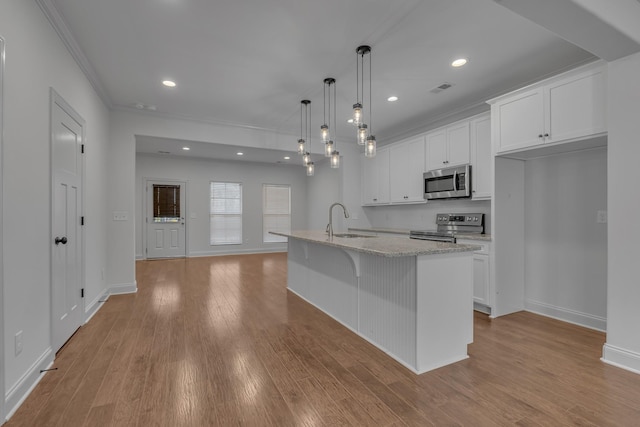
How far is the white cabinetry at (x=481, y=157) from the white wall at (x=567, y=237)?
41cm

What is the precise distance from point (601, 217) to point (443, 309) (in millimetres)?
2117

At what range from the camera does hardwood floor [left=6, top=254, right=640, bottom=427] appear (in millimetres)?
1649

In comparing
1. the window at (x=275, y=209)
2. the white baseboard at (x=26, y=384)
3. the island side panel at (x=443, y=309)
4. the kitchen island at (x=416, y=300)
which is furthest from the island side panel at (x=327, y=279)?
the window at (x=275, y=209)

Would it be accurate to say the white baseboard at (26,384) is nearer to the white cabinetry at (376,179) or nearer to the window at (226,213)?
the white cabinetry at (376,179)

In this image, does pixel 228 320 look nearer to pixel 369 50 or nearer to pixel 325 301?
pixel 325 301

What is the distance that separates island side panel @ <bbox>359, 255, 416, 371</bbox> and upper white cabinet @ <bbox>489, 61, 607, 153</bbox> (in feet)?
6.68

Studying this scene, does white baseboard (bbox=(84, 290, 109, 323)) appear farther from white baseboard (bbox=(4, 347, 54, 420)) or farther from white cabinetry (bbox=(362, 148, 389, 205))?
white cabinetry (bbox=(362, 148, 389, 205))

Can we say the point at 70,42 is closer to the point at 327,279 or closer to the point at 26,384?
the point at 26,384

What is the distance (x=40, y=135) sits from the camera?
217cm

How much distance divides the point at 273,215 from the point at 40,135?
6.57 m

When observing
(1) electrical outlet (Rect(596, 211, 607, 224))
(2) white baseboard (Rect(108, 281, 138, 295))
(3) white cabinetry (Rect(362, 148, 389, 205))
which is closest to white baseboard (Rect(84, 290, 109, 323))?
(2) white baseboard (Rect(108, 281, 138, 295))

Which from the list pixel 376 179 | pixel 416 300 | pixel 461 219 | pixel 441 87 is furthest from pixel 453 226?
pixel 416 300

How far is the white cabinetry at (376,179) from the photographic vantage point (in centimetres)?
549

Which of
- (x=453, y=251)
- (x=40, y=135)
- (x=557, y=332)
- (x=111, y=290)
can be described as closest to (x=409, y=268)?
(x=453, y=251)
